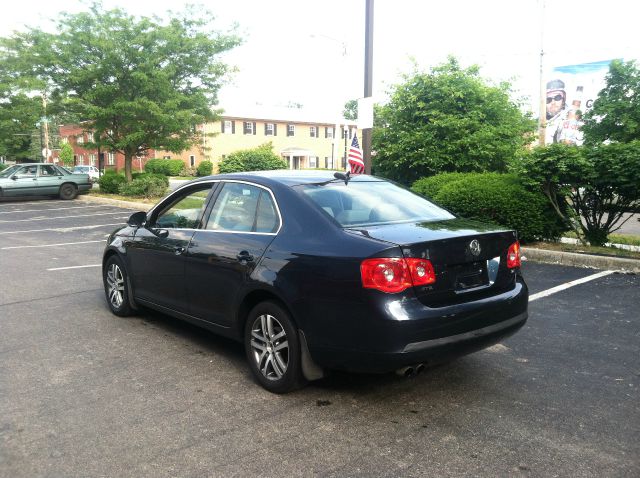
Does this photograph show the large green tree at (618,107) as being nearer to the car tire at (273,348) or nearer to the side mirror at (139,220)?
the side mirror at (139,220)

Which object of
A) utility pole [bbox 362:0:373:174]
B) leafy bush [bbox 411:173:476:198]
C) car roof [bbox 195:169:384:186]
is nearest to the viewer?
car roof [bbox 195:169:384:186]

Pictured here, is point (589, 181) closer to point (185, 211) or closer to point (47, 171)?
point (185, 211)

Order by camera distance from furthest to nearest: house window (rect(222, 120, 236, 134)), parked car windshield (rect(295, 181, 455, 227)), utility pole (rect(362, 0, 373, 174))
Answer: house window (rect(222, 120, 236, 134)) < utility pole (rect(362, 0, 373, 174)) < parked car windshield (rect(295, 181, 455, 227))

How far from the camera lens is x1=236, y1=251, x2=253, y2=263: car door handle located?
4241mm

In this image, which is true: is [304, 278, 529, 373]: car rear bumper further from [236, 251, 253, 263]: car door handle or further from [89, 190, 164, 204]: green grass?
[89, 190, 164, 204]: green grass

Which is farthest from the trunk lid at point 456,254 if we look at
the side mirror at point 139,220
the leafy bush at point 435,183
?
the leafy bush at point 435,183

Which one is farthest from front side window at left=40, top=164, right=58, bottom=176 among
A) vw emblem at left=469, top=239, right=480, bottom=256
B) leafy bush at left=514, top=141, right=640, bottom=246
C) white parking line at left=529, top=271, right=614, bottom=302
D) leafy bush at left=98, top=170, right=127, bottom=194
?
vw emblem at left=469, top=239, right=480, bottom=256

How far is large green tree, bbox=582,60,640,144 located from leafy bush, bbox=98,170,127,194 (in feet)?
65.0

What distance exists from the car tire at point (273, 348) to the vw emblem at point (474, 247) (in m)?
1.31

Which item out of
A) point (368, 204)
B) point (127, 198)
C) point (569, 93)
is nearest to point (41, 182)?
point (127, 198)

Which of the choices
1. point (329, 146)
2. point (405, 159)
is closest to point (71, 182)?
point (405, 159)

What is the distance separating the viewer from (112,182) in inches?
1035

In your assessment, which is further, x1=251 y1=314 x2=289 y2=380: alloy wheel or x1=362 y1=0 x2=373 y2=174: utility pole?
x1=362 y1=0 x2=373 y2=174: utility pole

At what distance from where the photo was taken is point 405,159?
1399 centimetres
